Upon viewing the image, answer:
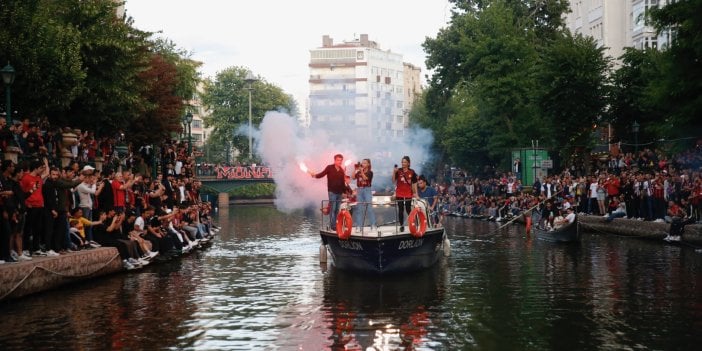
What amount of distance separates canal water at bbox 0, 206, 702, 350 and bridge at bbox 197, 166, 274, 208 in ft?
223

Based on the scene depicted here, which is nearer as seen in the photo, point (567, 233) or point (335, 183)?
point (335, 183)

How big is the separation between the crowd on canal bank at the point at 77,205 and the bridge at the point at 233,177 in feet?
188

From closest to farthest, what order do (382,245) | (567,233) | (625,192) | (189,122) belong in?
(382,245) < (567,233) < (625,192) < (189,122)

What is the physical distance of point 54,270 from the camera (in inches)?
894

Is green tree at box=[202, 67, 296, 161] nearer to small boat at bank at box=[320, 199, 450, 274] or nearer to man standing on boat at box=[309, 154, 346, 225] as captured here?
man standing on boat at box=[309, 154, 346, 225]

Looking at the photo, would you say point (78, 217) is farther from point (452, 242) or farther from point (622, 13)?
point (622, 13)

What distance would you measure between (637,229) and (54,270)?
2486 cm

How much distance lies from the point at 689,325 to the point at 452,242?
22.5 m

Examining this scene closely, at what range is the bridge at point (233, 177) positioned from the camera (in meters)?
98.5

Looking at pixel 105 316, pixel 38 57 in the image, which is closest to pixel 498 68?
pixel 38 57

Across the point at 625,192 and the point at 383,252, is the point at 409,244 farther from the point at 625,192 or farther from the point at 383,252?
the point at 625,192

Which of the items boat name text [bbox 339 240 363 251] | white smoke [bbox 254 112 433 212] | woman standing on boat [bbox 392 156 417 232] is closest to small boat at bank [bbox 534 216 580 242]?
woman standing on boat [bbox 392 156 417 232]

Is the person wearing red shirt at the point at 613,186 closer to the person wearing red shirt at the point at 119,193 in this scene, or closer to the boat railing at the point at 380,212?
the boat railing at the point at 380,212

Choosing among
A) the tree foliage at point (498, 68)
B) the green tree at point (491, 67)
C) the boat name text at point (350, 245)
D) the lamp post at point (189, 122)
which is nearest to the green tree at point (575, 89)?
the tree foliage at point (498, 68)
